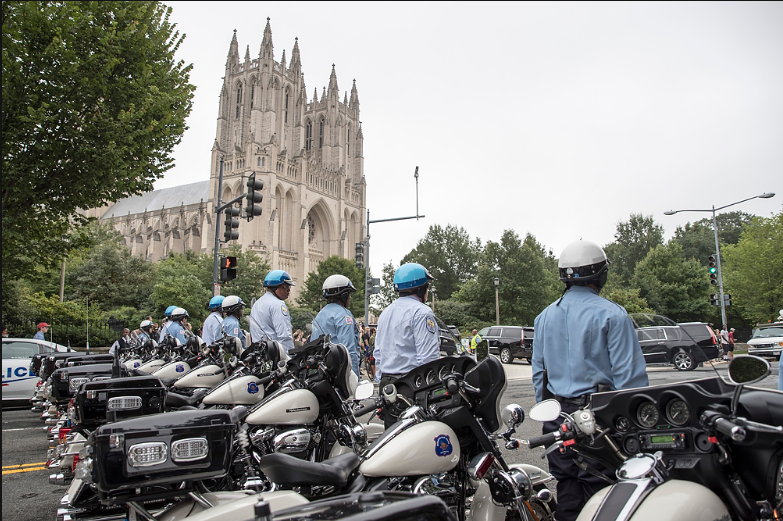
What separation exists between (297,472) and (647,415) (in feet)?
4.80

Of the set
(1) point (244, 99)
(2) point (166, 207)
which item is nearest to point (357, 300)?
(1) point (244, 99)

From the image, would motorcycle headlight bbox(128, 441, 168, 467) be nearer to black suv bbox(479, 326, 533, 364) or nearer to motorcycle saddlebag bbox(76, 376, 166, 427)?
motorcycle saddlebag bbox(76, 376, 166, 427)

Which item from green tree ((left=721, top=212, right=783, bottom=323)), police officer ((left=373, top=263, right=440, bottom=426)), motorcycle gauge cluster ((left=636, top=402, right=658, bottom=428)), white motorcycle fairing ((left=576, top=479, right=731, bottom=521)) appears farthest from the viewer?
green tree ((left=721, top=212, right=783, bottom=323))

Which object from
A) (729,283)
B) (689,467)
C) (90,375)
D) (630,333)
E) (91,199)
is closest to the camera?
(689,467)

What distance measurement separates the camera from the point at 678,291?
47.4m

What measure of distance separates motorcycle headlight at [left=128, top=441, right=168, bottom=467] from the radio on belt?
2096 millimetres

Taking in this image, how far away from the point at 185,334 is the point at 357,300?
153 feet

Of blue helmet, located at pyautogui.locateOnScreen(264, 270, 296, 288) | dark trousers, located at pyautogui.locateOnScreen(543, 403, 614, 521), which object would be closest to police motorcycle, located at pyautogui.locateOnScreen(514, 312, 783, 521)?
dark trousers, located at pyautogui.locateOnScreen(543, 403, 614, 521)

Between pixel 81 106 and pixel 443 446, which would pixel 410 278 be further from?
pixel 81 106

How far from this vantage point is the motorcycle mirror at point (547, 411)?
2.23 metres

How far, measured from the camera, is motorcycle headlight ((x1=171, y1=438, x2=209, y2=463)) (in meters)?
2.57

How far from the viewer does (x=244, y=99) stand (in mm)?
73125

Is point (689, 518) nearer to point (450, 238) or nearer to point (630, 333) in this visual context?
point (630, 333)

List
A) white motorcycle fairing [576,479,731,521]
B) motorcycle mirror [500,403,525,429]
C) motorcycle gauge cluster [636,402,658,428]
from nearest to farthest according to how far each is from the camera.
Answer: white motorcycle fairing [576,479,731,521]
motorcycle gauge cluster [636,402,658,428]
motorcycle mirror [500,403,525,429]
